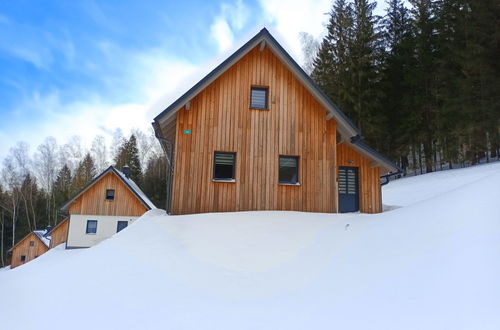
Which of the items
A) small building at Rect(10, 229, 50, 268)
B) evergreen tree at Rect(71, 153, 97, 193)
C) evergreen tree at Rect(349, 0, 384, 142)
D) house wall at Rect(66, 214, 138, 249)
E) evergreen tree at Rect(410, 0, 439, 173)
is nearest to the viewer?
house wall at Rect(66, 214, 138, 249)

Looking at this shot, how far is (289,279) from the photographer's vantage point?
5402 millimetres

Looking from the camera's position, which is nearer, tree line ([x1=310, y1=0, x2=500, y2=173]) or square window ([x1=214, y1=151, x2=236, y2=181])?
square window ([x1=214, y1=151, x2=236, y2=181])

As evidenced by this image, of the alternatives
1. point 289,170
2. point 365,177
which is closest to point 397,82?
point 365,177

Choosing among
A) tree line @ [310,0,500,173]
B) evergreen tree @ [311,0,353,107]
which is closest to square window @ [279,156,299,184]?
tree line @ [310,0,500,173]

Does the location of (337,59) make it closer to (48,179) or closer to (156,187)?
(156,187)

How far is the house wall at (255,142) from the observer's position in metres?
10.7

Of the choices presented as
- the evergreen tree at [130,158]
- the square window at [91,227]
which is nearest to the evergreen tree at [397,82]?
the square window at [91,227]

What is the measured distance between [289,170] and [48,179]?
43663 millimetres

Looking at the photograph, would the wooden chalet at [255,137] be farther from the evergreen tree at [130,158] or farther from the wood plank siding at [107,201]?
the evergreen tree at [130,158]

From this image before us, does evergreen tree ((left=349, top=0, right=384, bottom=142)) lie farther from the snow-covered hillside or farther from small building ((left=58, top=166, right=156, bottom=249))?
the snow-covered hillside

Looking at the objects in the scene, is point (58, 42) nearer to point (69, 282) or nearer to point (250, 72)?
point (250, 72)

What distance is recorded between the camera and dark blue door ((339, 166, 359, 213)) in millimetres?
13273

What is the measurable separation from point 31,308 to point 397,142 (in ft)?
93.7

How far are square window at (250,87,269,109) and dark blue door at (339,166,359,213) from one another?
171 inches
